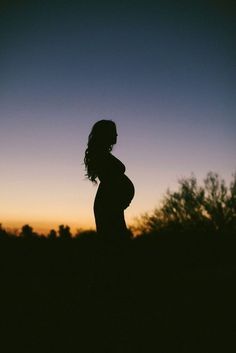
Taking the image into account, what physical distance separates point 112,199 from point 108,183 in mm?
148

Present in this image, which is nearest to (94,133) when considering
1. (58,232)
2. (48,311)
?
(48,311)

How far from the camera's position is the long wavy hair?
3.06 m

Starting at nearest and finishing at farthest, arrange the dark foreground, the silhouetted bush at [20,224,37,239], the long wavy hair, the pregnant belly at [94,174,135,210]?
the dark foreground
the pregnant belly at [94,174,135,210]
the long wavy hair
the silhouetted bush at [20,224,37,239]

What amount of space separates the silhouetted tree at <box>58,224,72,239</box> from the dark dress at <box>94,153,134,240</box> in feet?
33.2

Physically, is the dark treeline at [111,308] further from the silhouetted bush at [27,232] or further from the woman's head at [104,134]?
the silhouetted bush at [27,232]

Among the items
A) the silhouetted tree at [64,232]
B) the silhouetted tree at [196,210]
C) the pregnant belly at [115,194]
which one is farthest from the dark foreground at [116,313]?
the silhouetted tree at [196,210]

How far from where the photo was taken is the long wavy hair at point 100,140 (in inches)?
120

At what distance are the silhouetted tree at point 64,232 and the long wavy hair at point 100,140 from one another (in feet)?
32.7

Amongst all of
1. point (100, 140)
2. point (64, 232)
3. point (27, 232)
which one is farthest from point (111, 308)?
point (64, 232)

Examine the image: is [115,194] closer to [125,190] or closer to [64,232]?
[125,190]

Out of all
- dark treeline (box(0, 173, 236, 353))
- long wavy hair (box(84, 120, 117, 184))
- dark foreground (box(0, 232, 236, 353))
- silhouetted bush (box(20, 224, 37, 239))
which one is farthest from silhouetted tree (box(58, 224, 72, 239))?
long wavy hair (box(84, 120, 117, 184))

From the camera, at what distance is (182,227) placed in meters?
24.1

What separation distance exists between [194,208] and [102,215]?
22.3 m

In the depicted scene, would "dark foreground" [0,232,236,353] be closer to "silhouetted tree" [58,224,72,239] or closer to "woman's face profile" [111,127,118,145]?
"woman's face profile" [111,127,118,145]
